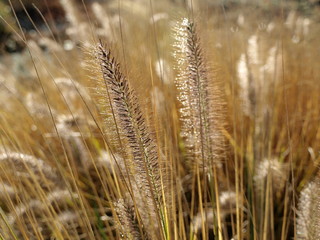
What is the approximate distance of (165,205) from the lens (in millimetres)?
1026

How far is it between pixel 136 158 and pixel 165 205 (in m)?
0.16

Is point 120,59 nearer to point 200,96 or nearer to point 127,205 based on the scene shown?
point 200,96

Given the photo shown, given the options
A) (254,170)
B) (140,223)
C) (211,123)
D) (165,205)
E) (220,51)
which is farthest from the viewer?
(220,51)

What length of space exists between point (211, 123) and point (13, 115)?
1.92 metres

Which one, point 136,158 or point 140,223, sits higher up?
point 136,158

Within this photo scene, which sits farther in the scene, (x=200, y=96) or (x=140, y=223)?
(x=200, y=96)

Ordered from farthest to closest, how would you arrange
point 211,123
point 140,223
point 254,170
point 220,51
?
1. point 220,51
2. point 254,170
3. point 211,123
4. point 140,223

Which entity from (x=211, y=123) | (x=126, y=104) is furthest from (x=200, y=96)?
(x=126, y=104)

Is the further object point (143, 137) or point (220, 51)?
point (220, 51)

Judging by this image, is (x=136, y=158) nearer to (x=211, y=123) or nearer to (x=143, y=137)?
(x=143, y=137)

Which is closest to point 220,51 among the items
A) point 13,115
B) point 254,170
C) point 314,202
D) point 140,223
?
point 254,170

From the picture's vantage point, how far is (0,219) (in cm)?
111

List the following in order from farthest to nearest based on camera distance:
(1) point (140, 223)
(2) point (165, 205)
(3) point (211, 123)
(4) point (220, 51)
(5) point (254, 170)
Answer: (4) point (220, 51) < (5) point (254, 170) < (3) point (211, 123) < (2) point (165, 205) < (1) point (140, 223)

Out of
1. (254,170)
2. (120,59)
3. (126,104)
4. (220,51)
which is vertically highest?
(220,51)
